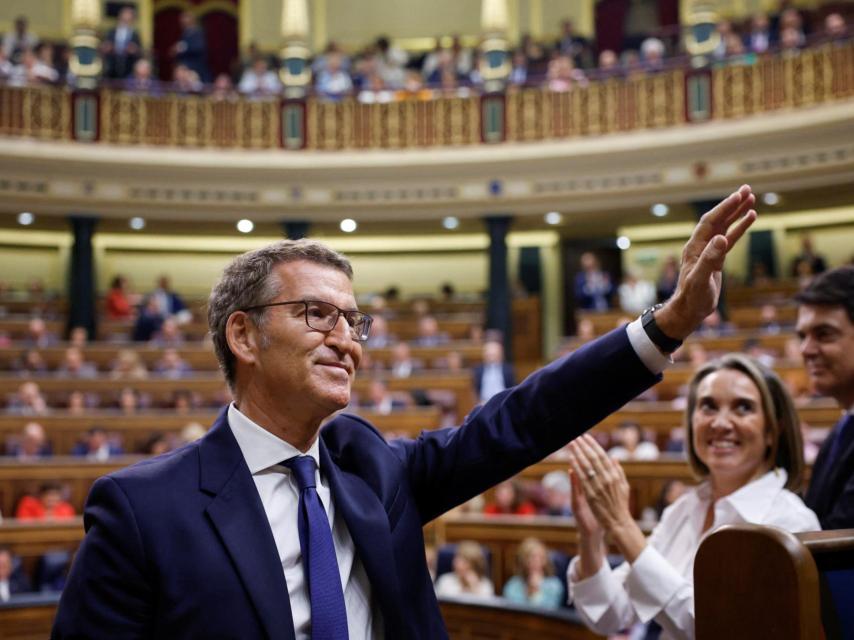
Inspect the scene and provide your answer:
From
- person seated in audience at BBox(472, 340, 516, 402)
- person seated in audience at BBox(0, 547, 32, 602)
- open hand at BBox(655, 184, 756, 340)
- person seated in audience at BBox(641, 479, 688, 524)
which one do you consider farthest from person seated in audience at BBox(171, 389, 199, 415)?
open hand at BBox(655, 184, 756, 340)

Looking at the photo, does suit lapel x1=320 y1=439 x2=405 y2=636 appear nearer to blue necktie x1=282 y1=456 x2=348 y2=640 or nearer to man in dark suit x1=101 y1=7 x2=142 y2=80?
blue necktie x1=282 y1=456 x2=348 y2=640

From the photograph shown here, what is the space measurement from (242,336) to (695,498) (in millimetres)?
1108

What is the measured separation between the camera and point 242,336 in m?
1.62

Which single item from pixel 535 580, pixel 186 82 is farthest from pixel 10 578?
pixel 186 82

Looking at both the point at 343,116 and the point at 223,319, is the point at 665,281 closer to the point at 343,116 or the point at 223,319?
the point at 343,116

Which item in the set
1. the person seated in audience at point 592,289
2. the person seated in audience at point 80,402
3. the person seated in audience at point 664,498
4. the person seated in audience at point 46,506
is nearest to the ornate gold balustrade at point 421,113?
the person seated in audience at point 592,289

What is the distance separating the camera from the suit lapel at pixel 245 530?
139 cm

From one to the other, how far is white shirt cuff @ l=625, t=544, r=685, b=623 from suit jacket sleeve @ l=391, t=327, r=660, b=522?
1.60 ft

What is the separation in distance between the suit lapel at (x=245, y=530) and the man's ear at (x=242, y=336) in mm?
137

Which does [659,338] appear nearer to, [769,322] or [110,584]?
[110,584]

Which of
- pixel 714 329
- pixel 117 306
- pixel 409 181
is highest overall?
pixel 409 181

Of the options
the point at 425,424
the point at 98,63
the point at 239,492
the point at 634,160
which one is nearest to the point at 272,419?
the point at 239,492

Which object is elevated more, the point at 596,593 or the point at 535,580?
the point at 596,593

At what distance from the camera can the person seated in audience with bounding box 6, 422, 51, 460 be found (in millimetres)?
7137
